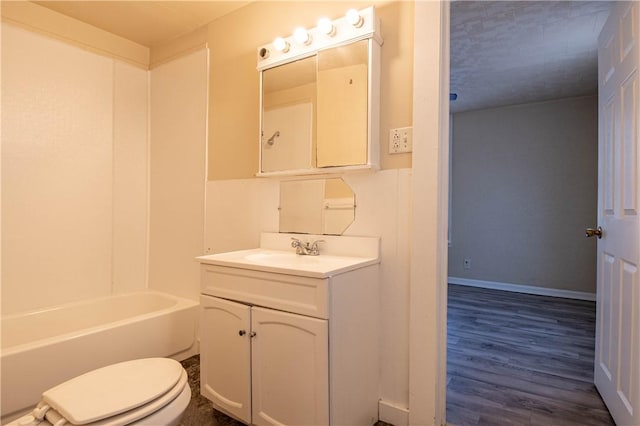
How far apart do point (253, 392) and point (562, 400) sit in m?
1.62

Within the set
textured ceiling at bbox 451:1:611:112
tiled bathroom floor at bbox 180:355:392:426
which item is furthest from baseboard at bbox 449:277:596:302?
tiled bathroom floor at bbox 180:355:392:426

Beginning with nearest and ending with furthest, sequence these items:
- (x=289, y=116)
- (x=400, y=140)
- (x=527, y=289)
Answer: (x=400, y=140) → (x=289, y=116) → (x=527, y=289)

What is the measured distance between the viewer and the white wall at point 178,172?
2.47 metres

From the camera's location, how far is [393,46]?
1.66 meters

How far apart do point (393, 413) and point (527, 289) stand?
129 inches

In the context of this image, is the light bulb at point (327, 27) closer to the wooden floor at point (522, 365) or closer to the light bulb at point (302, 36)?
the light bulb at point (302, 36)

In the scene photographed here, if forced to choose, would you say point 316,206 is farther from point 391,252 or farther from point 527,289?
point 527,289

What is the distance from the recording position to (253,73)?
217cm

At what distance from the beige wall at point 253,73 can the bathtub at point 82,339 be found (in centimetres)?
102

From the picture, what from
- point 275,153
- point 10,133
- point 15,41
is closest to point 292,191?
point 275,153

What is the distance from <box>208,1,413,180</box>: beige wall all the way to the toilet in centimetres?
126

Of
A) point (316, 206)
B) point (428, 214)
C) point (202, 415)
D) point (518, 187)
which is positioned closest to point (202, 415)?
point (202, 415)

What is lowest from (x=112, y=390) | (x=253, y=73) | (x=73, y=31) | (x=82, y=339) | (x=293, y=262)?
(x=82, y=339)

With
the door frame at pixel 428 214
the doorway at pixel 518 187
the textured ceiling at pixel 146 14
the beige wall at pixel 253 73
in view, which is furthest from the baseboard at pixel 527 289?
the textured ceiling at pixel 146 14
